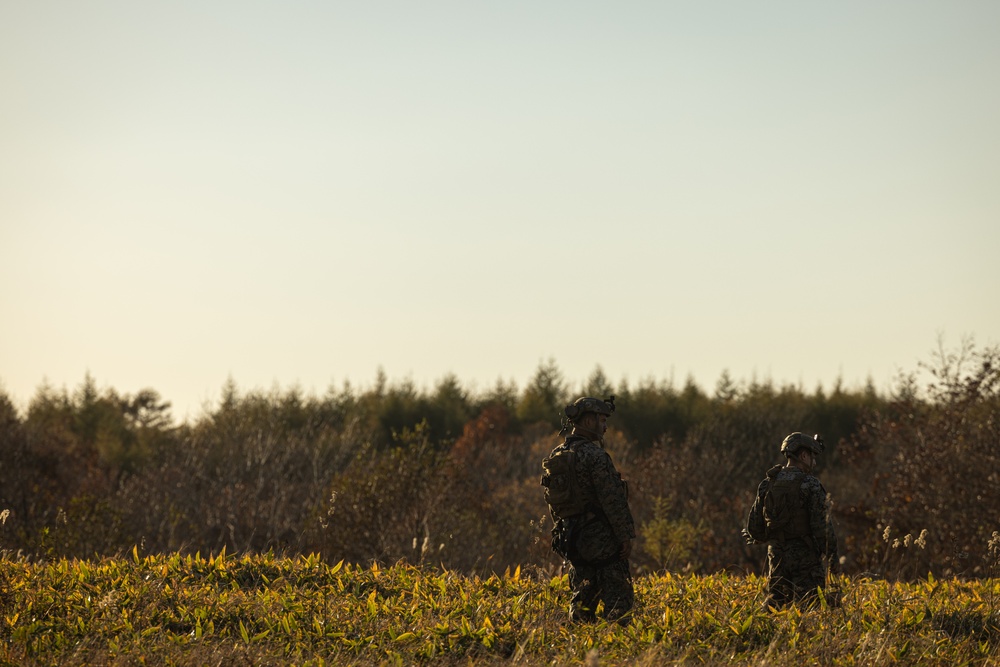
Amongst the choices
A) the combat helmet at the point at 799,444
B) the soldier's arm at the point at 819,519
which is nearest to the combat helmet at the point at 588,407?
the combat helmet at the point at 799,444

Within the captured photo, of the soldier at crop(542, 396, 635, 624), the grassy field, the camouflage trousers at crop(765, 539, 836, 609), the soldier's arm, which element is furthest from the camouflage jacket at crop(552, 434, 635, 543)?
the soldier's arm

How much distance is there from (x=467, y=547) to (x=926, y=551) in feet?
37.9

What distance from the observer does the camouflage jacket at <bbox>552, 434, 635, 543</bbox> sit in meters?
9.15

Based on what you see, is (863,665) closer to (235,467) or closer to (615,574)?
(615,574)

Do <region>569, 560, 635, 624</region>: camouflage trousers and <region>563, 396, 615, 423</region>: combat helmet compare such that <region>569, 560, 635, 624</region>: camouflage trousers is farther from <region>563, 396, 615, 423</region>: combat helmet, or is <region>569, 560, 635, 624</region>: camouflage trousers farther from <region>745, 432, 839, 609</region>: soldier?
<region>745, 432, 839, 609</region>: soldier

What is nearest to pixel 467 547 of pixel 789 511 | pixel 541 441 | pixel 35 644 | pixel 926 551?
pixel 926 551

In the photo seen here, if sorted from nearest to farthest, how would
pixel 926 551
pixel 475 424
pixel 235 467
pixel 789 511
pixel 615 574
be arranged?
pixel 615 574 → pixel 789 511 → pixel 926 551 → pixel 235 467 → pixel 475 424

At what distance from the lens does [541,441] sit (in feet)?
139

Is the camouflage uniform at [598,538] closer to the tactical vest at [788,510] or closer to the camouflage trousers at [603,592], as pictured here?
the camouflage trousers at [603,592]

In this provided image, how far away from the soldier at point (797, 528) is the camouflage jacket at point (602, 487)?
5.47 ft

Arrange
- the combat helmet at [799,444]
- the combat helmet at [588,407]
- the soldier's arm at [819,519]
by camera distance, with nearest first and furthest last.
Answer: the combat helmet at [588,407]
the soldier's arm at [819,519]
the combat helmet at [799,444]

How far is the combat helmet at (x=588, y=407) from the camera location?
9.46 m

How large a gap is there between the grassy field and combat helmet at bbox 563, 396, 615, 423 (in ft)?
5.56

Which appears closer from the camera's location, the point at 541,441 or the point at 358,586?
the point at 358,586
